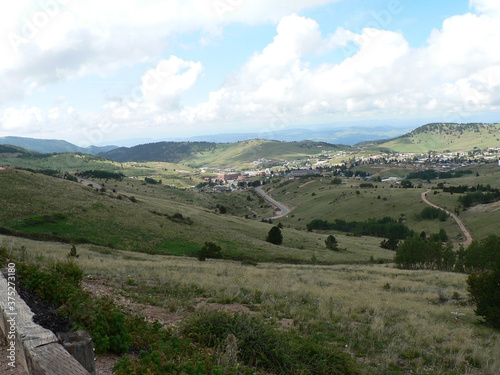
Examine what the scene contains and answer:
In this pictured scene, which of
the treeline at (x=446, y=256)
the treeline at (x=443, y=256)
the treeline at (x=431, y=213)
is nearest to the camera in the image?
the treeline at (x=446, y=256)

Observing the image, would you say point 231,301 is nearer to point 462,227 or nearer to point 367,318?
point 367,318

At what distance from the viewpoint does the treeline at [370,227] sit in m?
91.7

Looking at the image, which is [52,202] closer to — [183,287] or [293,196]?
[183,287]

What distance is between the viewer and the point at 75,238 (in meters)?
32.4

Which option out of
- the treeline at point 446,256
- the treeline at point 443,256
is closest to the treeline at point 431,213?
the treeline at point 446,256

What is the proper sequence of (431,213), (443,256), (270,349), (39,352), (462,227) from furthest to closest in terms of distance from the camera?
(431,213) < (462,227) < (443,256) < (270,349) < (39,352)

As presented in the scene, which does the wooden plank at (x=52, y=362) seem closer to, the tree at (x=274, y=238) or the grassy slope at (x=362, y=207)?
the tree at (x=274, y=238)

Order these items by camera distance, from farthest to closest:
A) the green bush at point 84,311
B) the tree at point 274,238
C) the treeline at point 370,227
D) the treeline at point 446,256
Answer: the treeline at point 370,227 → the tree at point 274,238 → the treeline at point 446,256 → the green bush at point 84,311

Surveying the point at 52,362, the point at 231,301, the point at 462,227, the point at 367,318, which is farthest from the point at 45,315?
the point at 462,227

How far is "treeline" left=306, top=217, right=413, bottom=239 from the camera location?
91688 millimetres

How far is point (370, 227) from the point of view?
3868 inches

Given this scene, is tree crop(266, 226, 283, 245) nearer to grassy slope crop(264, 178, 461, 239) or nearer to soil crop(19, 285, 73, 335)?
soil crop(19, 285, 73, 335)

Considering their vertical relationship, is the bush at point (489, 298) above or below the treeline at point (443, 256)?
above

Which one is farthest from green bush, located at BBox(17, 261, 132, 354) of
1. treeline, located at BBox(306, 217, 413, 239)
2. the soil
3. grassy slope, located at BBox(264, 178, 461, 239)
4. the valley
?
grassy slope, located at BBox(264, 178, 461, 239)
